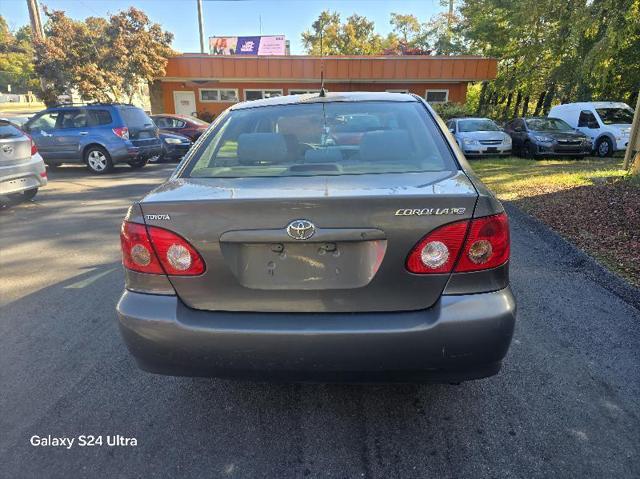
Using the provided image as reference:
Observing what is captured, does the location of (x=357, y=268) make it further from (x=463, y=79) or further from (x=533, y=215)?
(x=463, y=79)

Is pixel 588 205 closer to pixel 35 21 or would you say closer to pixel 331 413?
pixel 331 413

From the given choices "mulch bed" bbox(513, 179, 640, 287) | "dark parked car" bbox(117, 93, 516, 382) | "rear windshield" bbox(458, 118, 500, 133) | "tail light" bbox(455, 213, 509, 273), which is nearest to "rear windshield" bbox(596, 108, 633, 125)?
"rear windshield" bbox(458, 118, 500, 133)

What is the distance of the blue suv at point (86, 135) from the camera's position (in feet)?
38.6

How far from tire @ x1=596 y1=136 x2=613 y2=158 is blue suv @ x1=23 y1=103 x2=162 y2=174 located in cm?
1411

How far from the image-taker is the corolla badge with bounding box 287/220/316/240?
1.93 m

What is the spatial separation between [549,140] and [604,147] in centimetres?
247

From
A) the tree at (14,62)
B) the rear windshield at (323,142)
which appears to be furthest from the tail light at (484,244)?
the tree at (14,62)

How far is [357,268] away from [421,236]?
0.31 metres

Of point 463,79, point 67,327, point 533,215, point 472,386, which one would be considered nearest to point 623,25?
point 533,215

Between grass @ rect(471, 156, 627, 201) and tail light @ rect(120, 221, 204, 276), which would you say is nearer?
tail light @ rect(120, 221, 204, 276)

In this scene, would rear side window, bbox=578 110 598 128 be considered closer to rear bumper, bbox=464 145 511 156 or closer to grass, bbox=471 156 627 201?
grass, bbox=471 156 627 201

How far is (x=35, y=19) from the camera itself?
1734cm

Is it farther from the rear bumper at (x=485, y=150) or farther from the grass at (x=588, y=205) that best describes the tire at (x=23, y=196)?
the rear bumper at (x=485, y=150)

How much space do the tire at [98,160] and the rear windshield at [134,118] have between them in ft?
3.28
